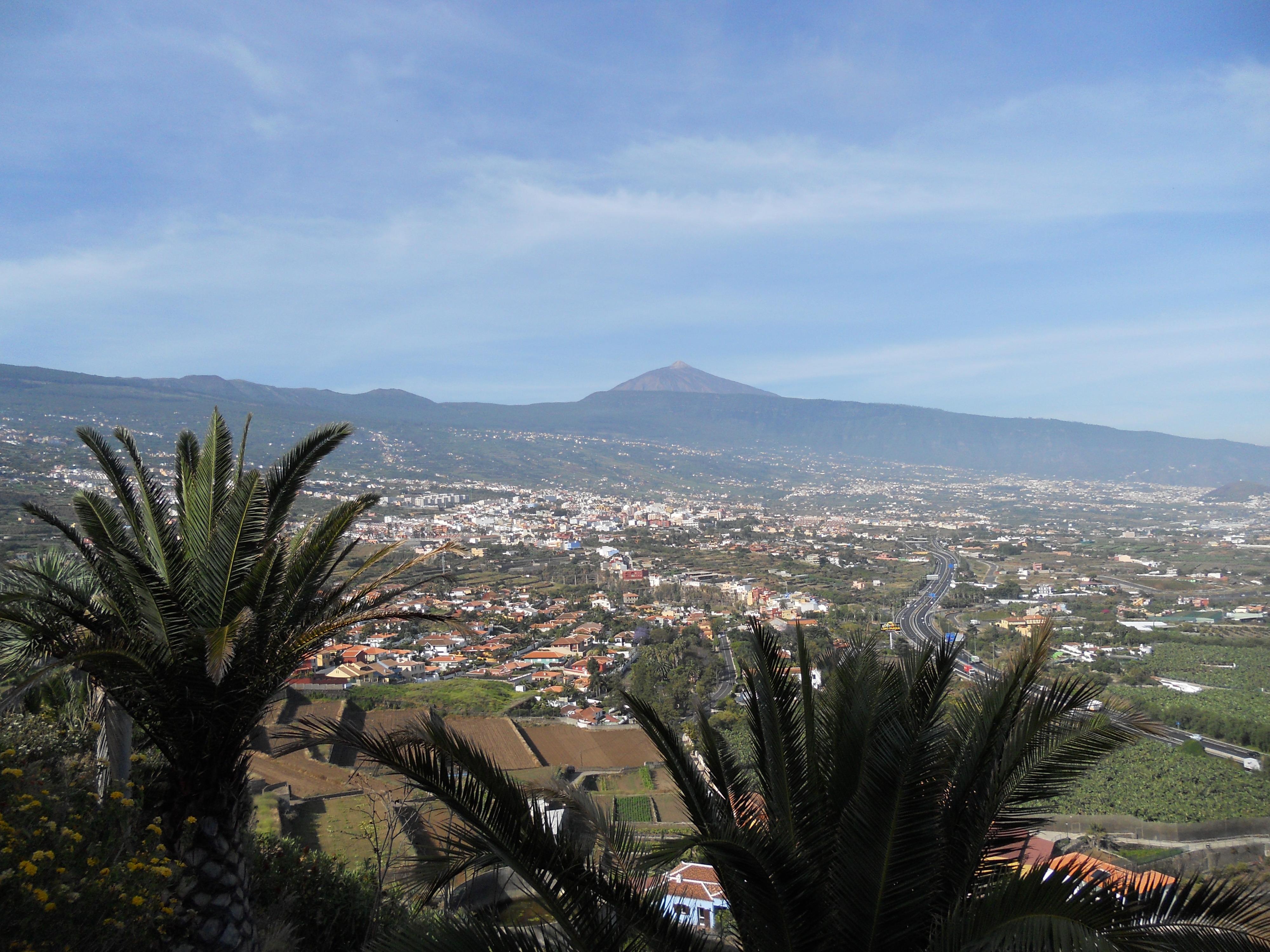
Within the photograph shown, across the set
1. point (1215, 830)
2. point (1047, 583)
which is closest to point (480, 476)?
point (1047, 583)

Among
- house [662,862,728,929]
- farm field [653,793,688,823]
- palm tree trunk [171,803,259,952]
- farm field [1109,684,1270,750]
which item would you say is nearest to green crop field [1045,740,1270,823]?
farm field [1109,684,1270,750]

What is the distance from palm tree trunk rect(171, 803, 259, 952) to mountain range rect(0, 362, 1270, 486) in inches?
2700

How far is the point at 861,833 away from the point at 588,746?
52.0ft

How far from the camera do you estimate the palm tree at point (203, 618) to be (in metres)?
3.17

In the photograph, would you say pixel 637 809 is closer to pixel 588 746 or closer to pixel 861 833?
pixel 588 746

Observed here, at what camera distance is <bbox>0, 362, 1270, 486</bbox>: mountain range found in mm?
77875

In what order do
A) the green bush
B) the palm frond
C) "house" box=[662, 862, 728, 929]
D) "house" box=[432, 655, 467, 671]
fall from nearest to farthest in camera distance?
the palm frond < the green bush < "house" box=[662, 862, 728, 929] < "house" box=[432, 655, 467, 671]

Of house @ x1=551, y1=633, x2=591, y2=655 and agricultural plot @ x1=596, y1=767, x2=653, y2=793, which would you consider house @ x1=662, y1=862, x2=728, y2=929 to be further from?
house @ x1=551, y1=633, x2=591, y2=655

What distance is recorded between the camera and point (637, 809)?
1418 cm

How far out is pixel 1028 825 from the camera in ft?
9.05

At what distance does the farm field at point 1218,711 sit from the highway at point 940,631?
0.29 meters

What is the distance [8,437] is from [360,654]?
40253 mm

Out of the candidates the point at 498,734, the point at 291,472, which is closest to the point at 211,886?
the point at 291,472

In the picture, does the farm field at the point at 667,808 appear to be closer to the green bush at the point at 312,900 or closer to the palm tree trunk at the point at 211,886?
the green bush at the point at 312,900
